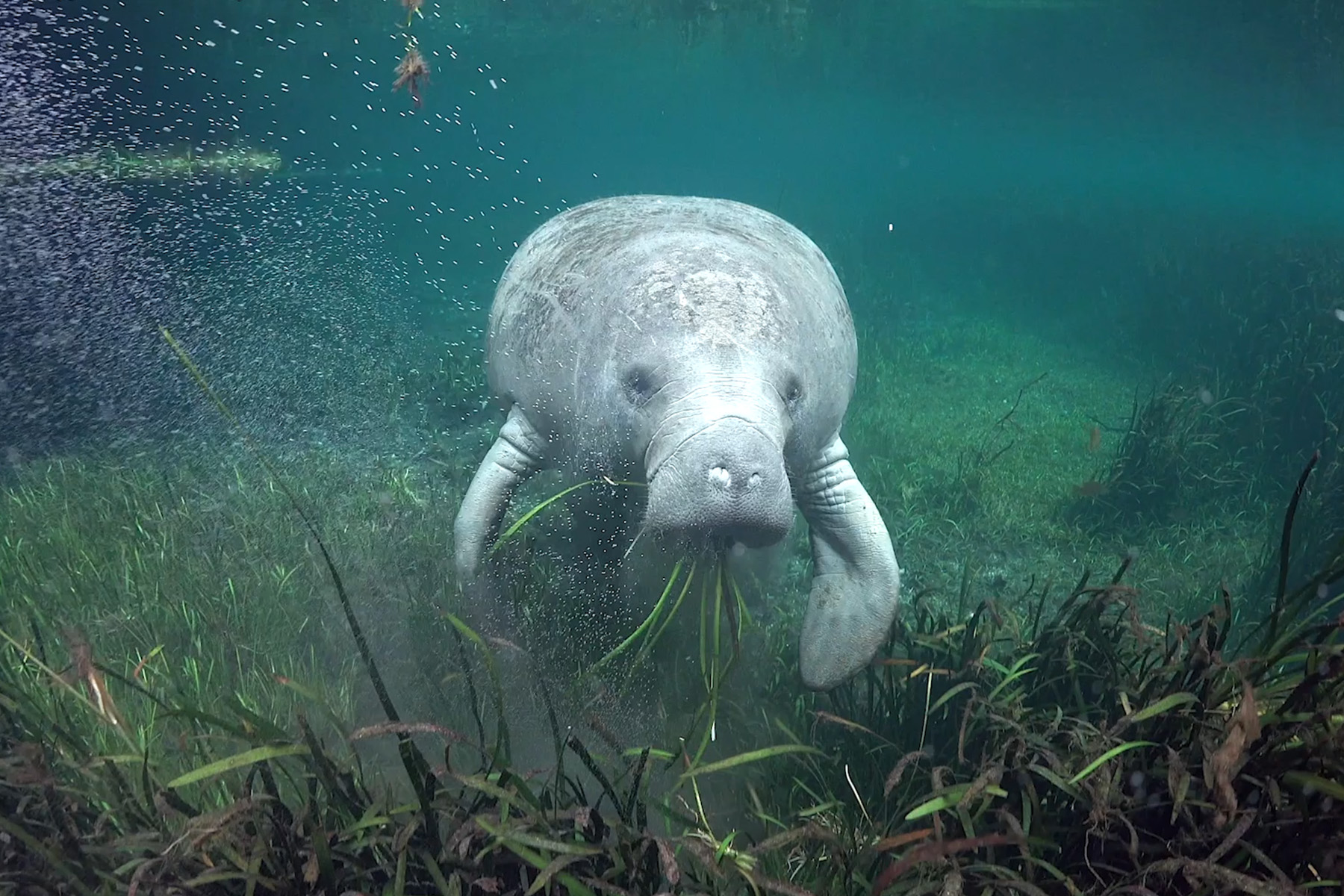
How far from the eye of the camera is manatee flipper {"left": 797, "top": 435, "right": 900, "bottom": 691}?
12.4 ft

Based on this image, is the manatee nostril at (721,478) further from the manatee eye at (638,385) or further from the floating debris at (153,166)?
the floating debris at (153,166)

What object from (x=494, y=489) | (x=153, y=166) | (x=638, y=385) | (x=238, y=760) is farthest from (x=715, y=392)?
(x=153, y=166)

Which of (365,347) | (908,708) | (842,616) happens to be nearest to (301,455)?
(365,347)

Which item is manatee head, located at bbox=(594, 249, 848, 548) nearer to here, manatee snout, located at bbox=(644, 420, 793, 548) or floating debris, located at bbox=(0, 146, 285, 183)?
manatee snout, located at bbox=(644, 420, 793, 548)

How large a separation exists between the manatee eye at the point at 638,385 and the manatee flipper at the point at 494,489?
1.01m

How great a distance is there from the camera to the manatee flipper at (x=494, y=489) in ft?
14.0

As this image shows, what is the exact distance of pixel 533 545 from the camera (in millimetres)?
4949

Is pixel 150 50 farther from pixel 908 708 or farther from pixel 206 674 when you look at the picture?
pixel 908 708

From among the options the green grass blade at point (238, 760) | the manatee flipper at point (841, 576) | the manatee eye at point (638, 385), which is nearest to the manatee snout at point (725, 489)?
the manatee eye at point (638, 385)

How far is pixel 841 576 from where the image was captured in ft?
13.8

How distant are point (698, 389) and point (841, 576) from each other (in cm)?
153

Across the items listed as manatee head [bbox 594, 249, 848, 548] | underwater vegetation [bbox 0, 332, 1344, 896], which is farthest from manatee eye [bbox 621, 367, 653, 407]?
underwater vegetation [bbox 0, 332, 1344, 896]

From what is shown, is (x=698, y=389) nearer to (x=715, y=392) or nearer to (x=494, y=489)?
(x=715, y=392)

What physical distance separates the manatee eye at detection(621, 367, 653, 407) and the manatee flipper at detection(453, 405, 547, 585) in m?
1.01
